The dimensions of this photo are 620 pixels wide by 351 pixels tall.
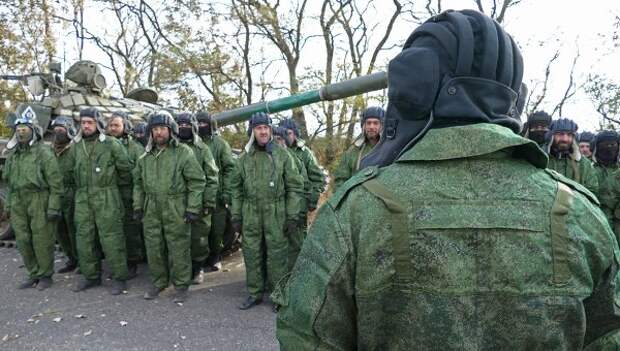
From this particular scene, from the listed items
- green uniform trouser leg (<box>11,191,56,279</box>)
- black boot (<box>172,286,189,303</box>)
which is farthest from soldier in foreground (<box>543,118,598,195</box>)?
green uniform trouser leg (<box>11,191,56,279</box>)

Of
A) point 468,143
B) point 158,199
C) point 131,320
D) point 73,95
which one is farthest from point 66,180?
point 468,143

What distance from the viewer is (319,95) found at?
24.2 feet

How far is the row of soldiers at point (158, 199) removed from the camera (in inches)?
204

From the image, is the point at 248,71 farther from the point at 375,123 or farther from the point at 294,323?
the point at 294,323

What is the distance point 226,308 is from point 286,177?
57.4 inches

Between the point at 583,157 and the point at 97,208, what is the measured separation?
537cm

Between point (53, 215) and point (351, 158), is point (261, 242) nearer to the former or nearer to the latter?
point (351, 158)

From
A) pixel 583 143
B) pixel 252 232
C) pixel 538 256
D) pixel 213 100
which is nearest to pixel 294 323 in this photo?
pixel 538 256

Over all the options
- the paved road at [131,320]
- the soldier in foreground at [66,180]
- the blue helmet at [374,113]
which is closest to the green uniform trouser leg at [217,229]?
the paved road at [131,320]

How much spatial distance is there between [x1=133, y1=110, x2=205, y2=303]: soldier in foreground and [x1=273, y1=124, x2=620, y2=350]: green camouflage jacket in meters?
4.29

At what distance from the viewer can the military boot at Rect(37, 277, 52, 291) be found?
5.77 meters

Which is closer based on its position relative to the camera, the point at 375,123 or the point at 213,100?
the point at 375,123

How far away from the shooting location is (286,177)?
5.23m

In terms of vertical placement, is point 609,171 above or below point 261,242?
above
